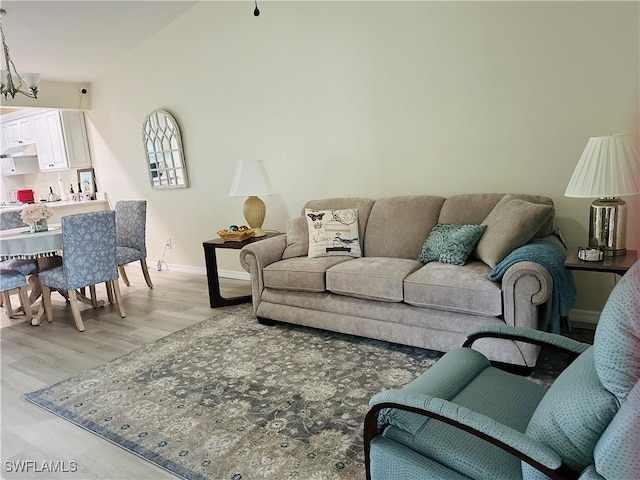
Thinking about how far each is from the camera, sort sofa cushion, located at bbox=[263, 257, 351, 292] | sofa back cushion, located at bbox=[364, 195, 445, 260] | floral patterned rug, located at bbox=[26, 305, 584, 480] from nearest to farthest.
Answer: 1. floral patterned rug, located at bbox=[26, 305, 584, 480]
2. sofa cushion, located at bbox=[263, 257, 351, 292]
3. sofa back cushion, located at bbox=[364, 195, 445, 260]

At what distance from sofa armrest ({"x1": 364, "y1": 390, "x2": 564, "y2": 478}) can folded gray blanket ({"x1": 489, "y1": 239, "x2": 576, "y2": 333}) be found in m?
1.32

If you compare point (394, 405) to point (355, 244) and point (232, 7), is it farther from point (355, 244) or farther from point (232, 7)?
point (232, 7)

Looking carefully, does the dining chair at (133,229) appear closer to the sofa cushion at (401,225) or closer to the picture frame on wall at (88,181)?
the picture frame on wall at (88,181)

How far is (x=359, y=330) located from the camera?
299 centimetres

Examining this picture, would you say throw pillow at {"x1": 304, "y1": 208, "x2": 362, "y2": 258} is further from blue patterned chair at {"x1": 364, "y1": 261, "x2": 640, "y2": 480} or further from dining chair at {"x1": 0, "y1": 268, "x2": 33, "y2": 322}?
dining chair at {"x1": 0, "y1": 268, "x2": 33, "y2": 322}

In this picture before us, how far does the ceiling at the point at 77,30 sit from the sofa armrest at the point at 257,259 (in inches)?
109

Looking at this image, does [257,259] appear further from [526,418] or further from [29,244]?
[526,418]

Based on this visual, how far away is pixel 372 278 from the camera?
2.88 m

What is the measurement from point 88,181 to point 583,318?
249 inches

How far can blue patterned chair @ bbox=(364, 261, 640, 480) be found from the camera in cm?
100

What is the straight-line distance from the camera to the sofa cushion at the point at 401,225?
3.30 metres

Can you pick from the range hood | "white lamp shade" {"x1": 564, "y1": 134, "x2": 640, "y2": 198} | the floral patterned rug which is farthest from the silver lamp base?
the range hood

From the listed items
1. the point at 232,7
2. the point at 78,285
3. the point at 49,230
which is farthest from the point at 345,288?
the point at 232,7

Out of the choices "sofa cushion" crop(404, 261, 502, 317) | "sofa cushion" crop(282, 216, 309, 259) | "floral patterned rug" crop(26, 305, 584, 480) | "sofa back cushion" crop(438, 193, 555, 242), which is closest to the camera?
"floral patterned rug" crop(26, 305, 584, 480)
